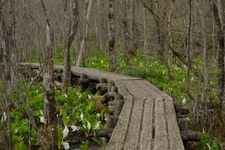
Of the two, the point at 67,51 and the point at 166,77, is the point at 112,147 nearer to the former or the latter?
the point at 67,51

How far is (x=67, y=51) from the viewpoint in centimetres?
1058

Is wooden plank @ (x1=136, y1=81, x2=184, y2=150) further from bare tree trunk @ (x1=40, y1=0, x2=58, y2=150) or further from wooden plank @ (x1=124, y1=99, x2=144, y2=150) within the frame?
bare tree trunk @ (x1=40, y1=0, x2=58, y2=150)

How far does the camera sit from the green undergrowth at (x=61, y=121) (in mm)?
Result: 6434

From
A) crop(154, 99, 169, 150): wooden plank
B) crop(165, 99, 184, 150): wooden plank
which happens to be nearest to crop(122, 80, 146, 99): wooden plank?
crop(154, 99, 169, 150): wooden plank

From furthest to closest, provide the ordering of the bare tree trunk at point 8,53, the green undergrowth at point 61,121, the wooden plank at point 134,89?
the wooden plank at point 134,89, the green undergrowth at point 61,121, the bare tree trunk at point 8,53

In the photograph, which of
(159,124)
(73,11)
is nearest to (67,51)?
(73,11)

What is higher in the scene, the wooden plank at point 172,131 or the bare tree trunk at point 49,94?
the bare tree trunk at point 49,94

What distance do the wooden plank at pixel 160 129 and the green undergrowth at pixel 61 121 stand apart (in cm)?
102

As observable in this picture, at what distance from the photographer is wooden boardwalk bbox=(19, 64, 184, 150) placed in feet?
16.8

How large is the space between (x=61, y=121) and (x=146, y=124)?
215cm

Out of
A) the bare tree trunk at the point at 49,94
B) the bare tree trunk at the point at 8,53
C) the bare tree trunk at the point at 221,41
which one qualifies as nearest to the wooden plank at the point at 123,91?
the bare tree trunk at the point at 221,41

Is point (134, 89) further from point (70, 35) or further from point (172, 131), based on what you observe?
point (172, 131)

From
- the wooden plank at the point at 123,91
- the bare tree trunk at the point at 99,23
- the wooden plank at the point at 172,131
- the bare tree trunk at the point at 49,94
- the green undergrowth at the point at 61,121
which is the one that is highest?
the bare tree trunk at the point at 99,23

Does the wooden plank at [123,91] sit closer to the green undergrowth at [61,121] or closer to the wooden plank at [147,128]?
the green undergrowth at [61,121]
